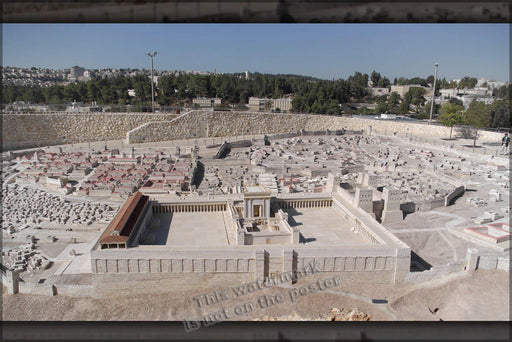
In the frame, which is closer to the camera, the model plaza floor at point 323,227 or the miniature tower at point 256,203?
the model plaza floor at point 323,227

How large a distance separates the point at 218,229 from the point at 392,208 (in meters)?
8.65

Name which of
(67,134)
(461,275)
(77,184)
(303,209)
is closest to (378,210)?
(303,209)

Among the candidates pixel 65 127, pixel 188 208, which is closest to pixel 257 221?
pixel 188 208

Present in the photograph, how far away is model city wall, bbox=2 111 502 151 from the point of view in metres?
33.0

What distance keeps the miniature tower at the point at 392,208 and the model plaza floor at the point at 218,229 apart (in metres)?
2.86

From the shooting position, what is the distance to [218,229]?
14.5 metres

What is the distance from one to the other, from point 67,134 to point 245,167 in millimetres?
18720

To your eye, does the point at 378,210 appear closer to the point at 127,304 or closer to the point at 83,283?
the point at 127,304

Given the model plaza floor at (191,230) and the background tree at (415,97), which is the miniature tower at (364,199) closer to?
the model plaza floor at (191,230)

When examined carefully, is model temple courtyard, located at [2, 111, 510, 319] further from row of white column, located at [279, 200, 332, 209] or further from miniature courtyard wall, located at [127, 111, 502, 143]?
miniature courtyard wall, located at [127, 111, 502, 143]

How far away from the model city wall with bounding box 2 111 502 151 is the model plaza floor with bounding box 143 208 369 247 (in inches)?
858

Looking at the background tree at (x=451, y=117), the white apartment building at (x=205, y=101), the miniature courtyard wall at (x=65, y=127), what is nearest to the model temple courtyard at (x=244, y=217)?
the miniature courtyard wall at (x=65, y=127)

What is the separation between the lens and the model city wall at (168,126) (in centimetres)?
3303

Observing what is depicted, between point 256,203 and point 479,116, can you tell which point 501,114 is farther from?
point 256,203
